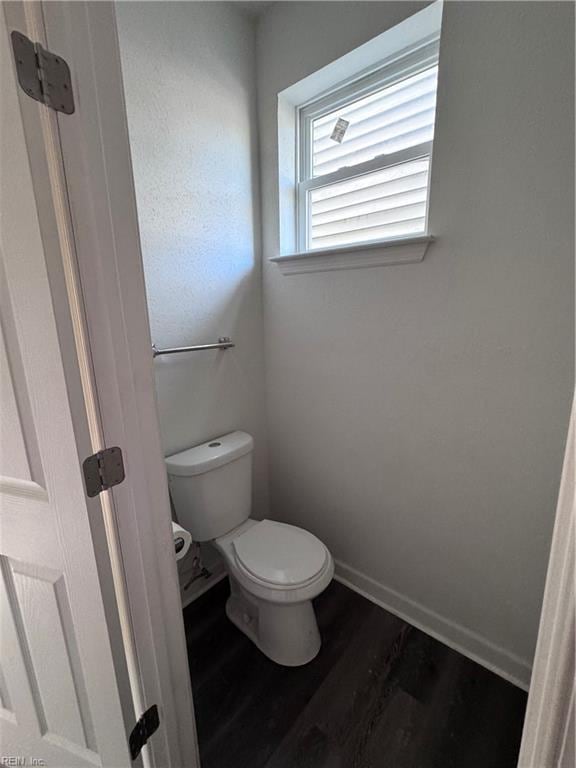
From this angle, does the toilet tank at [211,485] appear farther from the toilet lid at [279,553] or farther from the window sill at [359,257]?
the window sill at [359,257]

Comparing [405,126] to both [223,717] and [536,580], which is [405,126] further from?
[223,717]

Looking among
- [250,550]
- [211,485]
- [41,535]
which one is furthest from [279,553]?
[41,535]

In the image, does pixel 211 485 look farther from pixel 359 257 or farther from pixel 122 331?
pixel 359 257

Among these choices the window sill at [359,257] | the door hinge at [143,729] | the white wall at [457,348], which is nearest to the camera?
the door hinge at [143,729]

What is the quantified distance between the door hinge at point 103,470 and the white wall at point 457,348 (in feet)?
3.29

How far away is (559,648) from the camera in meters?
0.45

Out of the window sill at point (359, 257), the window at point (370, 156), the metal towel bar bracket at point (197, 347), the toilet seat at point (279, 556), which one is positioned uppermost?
the window at point (370, 156)

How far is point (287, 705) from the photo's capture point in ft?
3.80

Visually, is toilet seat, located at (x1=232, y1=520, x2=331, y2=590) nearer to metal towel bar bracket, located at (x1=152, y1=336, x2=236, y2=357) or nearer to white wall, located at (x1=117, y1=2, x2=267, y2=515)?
white wall, located at (x1=117, y1=2, x2=267, y2=515)

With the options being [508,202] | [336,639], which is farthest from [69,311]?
[336,639]

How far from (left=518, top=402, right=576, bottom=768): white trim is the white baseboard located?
0.92 metres

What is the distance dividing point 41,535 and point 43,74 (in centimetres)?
83

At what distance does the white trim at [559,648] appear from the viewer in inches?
17.1

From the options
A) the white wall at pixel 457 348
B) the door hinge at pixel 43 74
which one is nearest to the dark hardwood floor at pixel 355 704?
the white wall at pixel 457 348
